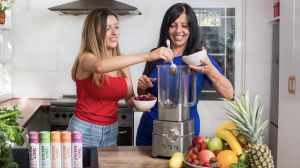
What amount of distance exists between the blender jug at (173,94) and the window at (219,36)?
2354 millimetres

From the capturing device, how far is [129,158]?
1919 millimetres

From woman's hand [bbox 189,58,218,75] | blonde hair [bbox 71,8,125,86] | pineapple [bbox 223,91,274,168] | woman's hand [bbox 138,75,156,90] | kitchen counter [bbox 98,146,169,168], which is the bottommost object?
kitchen counter [bbox 98,146,169,168]

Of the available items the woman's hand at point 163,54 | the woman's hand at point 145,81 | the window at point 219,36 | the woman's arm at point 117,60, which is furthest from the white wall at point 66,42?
the woman's hand at point 163,54

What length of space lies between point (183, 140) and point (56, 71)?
281cm

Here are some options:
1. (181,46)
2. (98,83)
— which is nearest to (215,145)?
(181,46)

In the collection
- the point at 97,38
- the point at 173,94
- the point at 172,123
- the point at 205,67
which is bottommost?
the point at 172,123

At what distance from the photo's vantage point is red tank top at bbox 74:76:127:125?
7.70 ft

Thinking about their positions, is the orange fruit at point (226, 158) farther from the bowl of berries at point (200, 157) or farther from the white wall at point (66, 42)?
the white wall at point (66, 42)

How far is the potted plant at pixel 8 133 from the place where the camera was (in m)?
1.27

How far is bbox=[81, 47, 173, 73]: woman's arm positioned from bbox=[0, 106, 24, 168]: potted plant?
0.71 meters

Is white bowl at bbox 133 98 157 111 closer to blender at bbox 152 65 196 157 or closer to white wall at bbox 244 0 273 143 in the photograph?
blender at bbox 152 65 196 157

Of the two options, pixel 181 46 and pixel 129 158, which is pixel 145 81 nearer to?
pixel 181 46

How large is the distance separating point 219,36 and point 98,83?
2.40 metres
